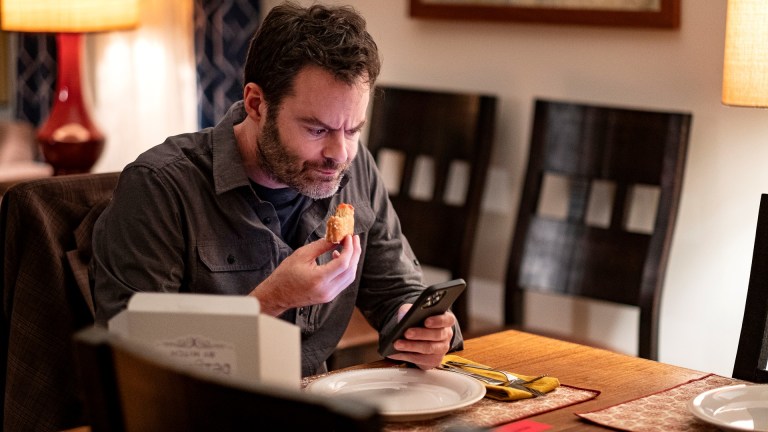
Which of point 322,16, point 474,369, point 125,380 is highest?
point 322,16

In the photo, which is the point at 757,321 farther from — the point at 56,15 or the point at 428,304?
the point at 56,15

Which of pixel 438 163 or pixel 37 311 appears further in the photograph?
pixel 438 163

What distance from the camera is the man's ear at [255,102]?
5.86ft

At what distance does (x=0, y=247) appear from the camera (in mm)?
1846

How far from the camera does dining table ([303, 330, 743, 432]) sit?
1435 millimetres

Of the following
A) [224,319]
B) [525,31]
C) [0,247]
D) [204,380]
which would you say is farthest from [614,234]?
[204,380]

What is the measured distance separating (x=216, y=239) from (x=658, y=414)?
0.72 meters

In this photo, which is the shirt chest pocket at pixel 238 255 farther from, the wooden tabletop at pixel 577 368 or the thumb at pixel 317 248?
the wooden tabletop at pixel 577 368

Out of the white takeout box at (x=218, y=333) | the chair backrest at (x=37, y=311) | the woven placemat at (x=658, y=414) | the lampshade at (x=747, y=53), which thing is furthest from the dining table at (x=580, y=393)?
the lampshade at (x=747, y=53)

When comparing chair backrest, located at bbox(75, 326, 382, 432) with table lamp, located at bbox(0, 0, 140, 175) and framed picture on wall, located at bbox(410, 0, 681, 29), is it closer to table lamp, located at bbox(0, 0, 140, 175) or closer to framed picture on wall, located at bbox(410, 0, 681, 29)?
framed picture on wall, located at bbox(410, 0, 681, 29)

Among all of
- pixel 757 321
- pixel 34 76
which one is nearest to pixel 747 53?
pixel 757 321

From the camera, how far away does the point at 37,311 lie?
182 centimetres

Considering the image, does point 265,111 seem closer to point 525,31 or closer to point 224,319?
point 224,319

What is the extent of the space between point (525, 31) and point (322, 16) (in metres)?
1.54
